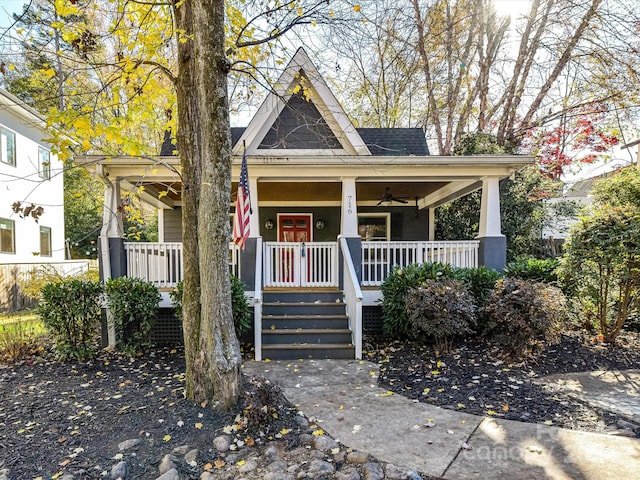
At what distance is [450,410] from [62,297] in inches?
229

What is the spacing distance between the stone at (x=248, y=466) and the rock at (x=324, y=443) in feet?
1.89

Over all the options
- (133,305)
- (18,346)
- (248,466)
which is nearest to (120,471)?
(248,466)

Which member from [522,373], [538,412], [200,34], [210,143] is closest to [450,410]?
[538,412]

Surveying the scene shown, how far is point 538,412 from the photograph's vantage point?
4109mm

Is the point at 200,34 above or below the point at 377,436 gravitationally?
above

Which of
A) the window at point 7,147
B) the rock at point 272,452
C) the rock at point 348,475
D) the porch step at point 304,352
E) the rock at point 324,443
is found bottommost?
the porch step at point 304,352

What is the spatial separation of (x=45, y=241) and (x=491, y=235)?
15998mm

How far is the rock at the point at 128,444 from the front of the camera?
3.35 meters

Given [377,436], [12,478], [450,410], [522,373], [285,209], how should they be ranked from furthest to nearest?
[285,209]
[522,373]
[450,410]
[377,436]
[12,478]

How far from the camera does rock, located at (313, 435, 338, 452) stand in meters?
3.43

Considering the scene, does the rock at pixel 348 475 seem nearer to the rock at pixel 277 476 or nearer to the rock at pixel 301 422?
the rock at pixel 277 476

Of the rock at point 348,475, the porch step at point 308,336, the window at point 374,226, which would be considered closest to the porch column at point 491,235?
the porch step at point 308,336

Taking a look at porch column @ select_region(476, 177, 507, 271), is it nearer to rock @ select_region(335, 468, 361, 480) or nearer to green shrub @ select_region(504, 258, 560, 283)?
green shrub @ select_region(504, 258, 560, 283)

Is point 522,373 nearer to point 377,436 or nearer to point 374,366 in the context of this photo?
point 374,366
